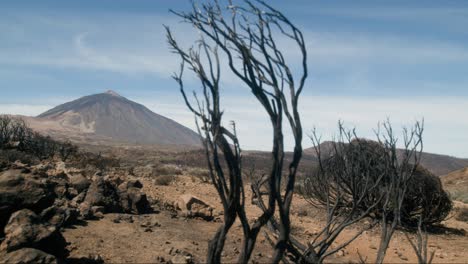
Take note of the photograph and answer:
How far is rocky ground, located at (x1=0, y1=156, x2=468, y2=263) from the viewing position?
4.72m

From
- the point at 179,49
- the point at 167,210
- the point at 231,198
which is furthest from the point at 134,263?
the point at 167,210

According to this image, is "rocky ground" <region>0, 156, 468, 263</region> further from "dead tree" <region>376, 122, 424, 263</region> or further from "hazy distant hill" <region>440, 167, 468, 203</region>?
"hazy distant hill" <region>440, 167, 468, 203</region>

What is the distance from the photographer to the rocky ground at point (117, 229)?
4.72 metres

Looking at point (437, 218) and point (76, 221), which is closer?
point (76, 221)

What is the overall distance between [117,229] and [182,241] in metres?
1.12

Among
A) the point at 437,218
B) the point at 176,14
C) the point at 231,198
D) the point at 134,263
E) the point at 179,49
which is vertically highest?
the point at 176,14

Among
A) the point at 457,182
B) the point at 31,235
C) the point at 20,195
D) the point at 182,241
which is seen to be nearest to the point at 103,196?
the point at 182,241

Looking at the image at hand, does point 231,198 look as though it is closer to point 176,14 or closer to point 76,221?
point 176,14

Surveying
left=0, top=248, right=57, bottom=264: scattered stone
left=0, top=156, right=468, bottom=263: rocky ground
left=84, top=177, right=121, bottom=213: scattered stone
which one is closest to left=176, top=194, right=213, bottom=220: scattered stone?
left=0, top=156, right=468, bottom=263: rocky ground

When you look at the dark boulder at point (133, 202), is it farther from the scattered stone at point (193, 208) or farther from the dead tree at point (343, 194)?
the dead tree at point (343, 194)

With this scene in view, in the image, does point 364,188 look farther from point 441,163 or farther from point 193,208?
point 441,163

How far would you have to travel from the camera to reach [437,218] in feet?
30.9

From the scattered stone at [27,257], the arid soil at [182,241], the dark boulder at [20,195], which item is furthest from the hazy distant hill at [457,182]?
the scattered stone at [27,257]

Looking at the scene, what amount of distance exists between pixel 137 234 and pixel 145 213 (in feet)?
5.87
